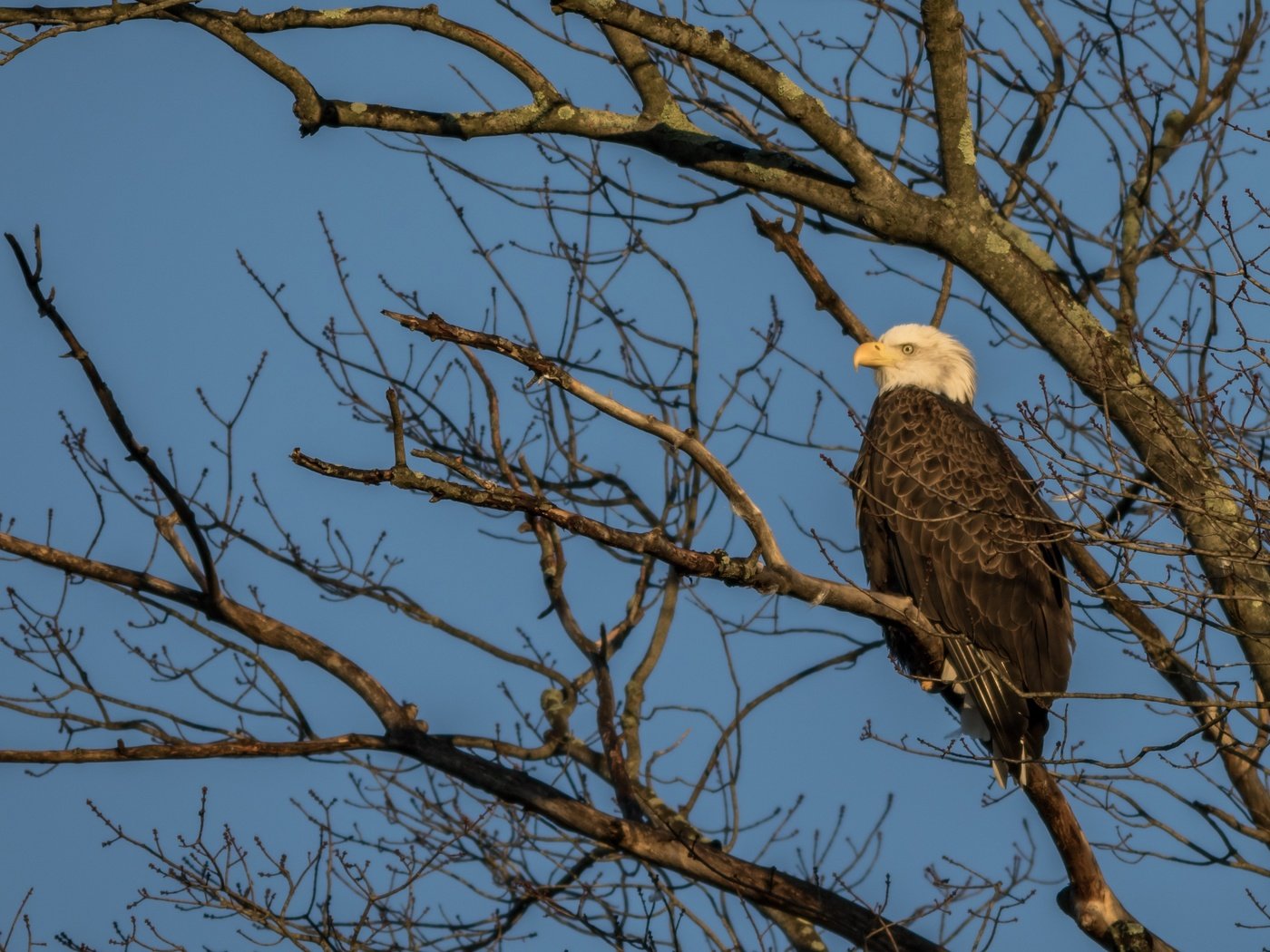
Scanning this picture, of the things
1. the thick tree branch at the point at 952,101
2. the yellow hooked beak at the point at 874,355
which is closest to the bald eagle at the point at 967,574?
the yellow hooked beak at the point at 874,355

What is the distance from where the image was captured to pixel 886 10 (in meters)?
7.56

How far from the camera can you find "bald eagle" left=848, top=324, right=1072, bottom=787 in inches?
252

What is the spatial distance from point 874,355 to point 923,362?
1.02 ft

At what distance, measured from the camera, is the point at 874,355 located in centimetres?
758

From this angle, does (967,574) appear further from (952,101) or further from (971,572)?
(952,101)

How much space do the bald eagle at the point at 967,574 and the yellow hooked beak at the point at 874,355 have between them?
526mm

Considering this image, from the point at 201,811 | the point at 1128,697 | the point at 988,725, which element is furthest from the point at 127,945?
the point at 1128,697

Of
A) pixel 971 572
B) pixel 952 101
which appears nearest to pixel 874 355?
pixel 971 572

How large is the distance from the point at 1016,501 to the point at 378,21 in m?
3.41

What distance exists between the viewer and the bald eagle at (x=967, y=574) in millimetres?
6406

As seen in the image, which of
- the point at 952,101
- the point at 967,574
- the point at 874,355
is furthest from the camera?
the point at 874,355

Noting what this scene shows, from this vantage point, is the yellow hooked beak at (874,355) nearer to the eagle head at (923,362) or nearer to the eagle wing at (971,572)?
the eagle head at (923,362)

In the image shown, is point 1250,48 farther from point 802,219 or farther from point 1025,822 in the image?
point 1025,822

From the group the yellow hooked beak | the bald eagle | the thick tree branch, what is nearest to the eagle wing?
the bald eagle
